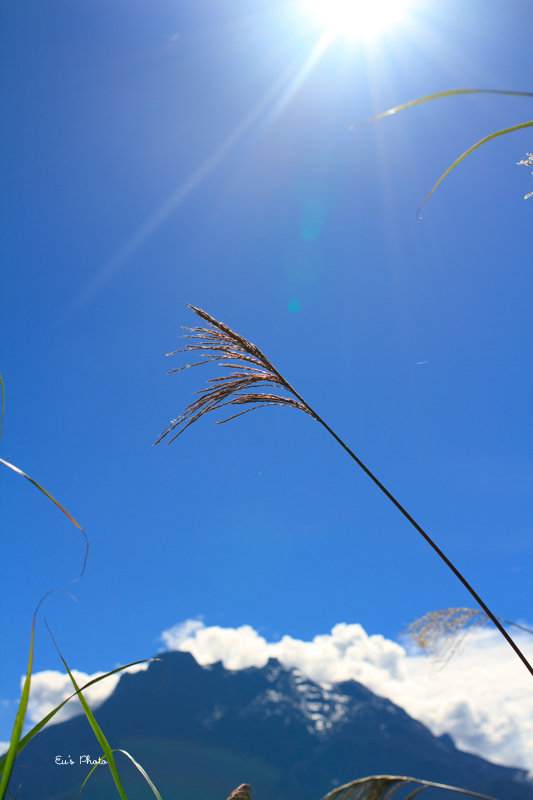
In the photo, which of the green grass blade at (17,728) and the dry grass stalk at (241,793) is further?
the dry grass stalk at (241,793)

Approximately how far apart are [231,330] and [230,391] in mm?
347

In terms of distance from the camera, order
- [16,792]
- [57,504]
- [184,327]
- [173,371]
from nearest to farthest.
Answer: [57,504] < [16,792] < [184,327] < [173,371]

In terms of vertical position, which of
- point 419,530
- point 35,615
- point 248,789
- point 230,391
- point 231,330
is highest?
point 231,330

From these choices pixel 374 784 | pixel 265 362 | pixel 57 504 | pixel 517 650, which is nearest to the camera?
pixel 374 784

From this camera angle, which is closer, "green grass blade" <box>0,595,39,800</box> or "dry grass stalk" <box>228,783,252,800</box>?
"green grass blade" <box>0,595,39,800</box>

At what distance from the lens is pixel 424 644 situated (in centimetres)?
218

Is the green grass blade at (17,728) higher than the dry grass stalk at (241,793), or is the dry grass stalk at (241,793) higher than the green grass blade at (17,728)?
the green grass blade at (17,728)

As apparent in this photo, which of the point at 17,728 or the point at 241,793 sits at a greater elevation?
the point at 17,728

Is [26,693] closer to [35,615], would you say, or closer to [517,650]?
[35,615]

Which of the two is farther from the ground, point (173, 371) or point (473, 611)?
point (173, 371)

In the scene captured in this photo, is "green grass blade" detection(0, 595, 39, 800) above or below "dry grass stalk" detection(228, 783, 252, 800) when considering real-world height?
above

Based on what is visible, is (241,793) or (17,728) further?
(241,793)

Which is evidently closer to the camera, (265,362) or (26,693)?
(26,693)

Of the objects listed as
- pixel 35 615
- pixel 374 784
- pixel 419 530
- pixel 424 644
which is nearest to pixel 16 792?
pixel 35 615
